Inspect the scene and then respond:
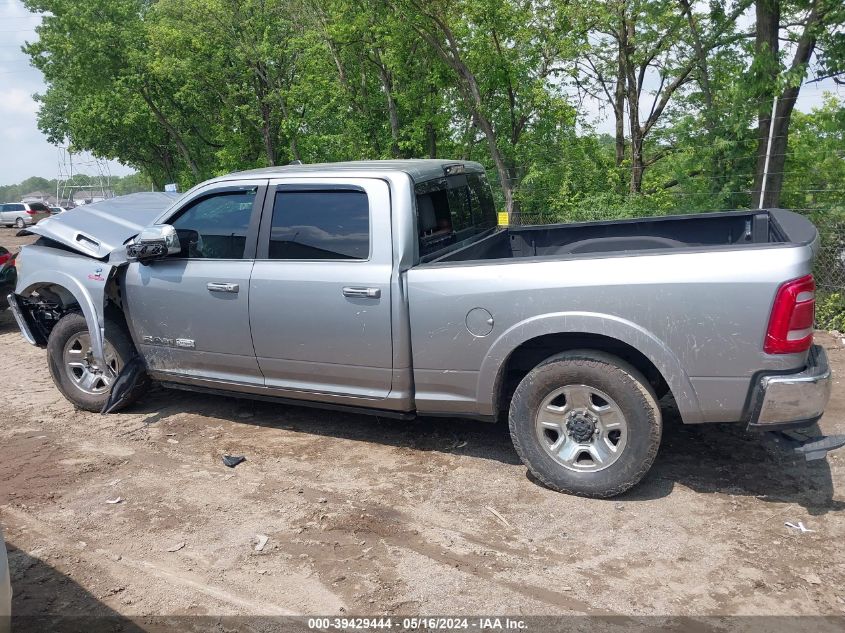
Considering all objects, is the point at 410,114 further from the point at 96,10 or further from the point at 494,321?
A: the point at 96,10

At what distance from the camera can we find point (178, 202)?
17.7 ft

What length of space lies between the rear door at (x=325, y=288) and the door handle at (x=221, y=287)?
0.16 metres

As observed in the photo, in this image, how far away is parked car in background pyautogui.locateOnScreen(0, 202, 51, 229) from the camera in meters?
40.9

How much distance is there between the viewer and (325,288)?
4.66 m

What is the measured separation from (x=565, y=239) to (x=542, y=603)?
10.6 ft

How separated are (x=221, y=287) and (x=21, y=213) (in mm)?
43196

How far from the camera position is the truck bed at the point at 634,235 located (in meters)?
4.94

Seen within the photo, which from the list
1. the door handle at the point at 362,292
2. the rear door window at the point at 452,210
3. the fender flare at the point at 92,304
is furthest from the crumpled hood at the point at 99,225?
the rear door window at the point at 452,210

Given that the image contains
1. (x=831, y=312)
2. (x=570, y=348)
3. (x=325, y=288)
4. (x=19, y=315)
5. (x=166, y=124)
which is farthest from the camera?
(x=166, y=124)

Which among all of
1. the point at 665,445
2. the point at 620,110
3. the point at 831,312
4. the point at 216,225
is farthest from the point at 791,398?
the point at 620,110

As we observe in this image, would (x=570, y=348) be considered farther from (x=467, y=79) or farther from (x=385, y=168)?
(x=467, y=79)

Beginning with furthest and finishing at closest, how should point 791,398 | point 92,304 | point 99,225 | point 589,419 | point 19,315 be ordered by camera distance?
1. point 19,315
2. point 99,225
3. point 92,304
4. point 589,419
5. point 791,398

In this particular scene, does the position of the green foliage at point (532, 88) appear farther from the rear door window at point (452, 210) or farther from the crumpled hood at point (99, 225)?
the crumpled hood at point (99, 225)

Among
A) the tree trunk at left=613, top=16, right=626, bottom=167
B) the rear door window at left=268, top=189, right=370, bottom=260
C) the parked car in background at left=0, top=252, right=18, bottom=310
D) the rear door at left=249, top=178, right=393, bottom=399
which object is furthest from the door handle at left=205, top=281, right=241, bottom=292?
the tree trunk at left=613, top=16, right=626, bottom=167
